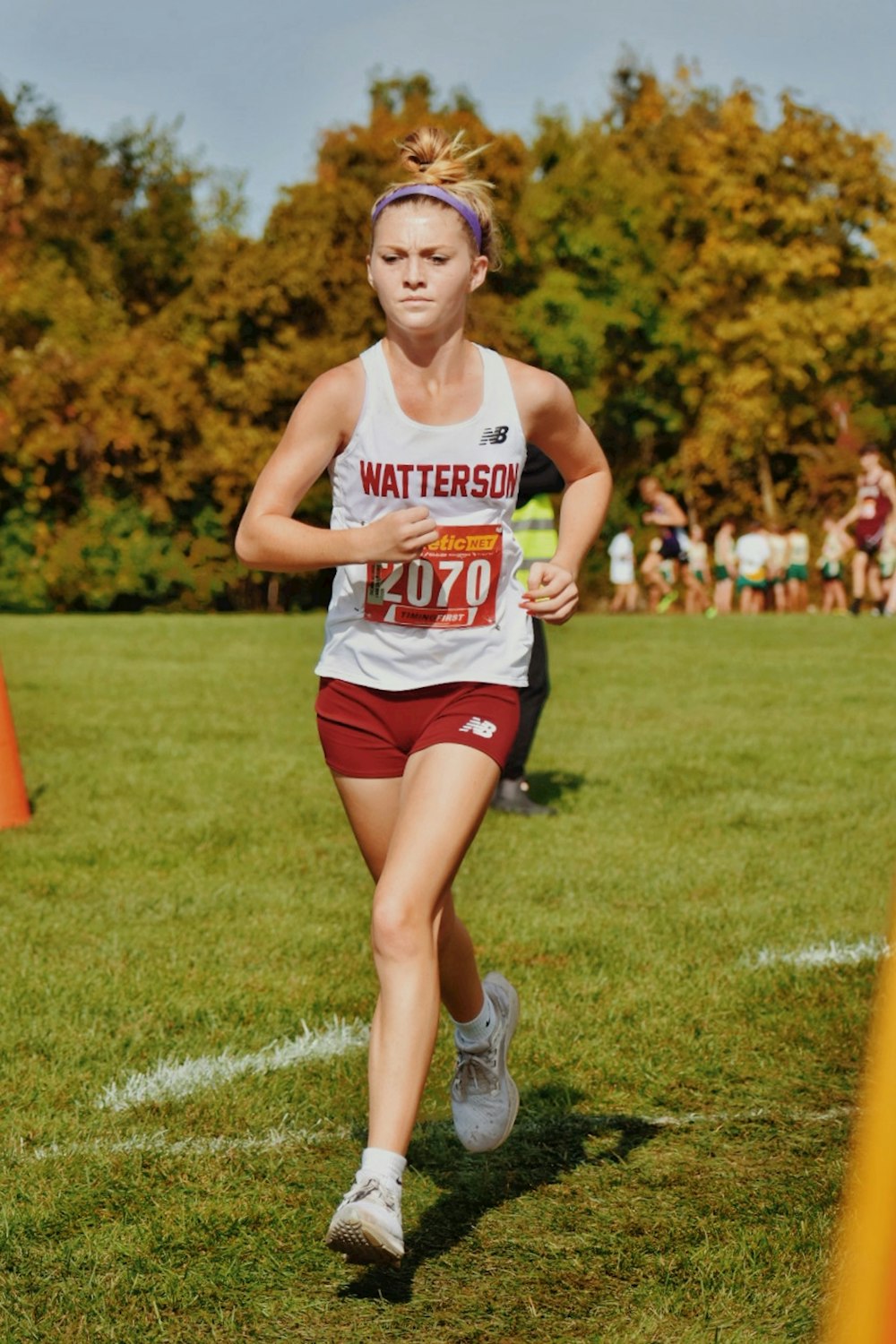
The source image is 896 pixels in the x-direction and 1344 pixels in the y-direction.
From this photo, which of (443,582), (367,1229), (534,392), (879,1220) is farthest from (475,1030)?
(879,1220)

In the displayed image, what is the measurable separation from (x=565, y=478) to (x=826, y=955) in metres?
2.82

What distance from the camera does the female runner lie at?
373 centimetres

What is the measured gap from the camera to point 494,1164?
4.33m

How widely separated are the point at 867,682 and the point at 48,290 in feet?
111

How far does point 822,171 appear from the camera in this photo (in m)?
42.6

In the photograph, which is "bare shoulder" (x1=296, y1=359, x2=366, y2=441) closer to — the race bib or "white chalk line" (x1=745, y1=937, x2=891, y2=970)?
the race bib

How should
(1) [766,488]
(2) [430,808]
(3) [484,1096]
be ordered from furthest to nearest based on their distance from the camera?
(1) [766,488] < (3) [484,1096] < (2) [430,808]

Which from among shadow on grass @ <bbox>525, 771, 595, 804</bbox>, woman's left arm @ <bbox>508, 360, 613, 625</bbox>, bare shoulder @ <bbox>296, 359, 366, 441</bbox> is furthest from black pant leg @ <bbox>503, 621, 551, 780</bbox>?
bare shoulder @ <bbox>296, 359, 366, 441</bbox>

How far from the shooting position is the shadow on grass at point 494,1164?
3701mm

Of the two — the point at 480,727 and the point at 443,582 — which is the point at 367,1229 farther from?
the point at 443,582

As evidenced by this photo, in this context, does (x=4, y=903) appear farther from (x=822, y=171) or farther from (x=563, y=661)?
(x=822, y=171)

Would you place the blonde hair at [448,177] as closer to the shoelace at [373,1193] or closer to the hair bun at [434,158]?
the hair bun at [434,158]

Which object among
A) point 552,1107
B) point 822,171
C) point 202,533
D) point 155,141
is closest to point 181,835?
point 552,1107

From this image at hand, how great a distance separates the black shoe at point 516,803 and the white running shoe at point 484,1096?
511 cm
